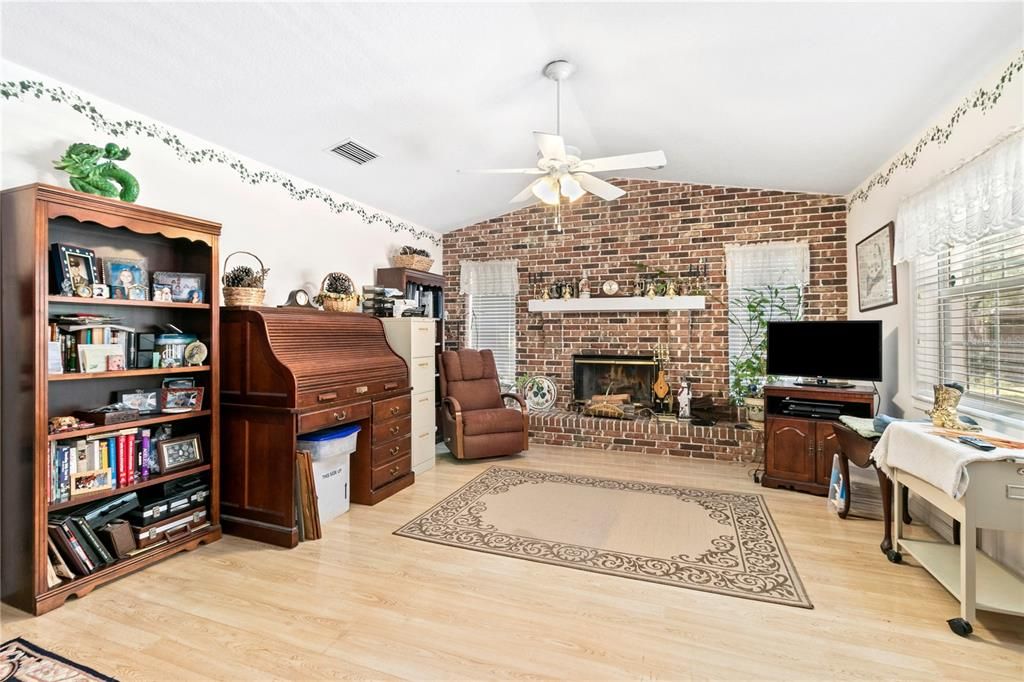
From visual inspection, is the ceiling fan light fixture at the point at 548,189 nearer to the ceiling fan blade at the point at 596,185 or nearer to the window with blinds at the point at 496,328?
the ceiling fan blade at the point at 596,185

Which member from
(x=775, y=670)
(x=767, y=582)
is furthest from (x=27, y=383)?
(x=767, y=582)

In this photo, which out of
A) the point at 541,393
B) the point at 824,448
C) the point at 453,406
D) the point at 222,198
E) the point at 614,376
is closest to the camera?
the point at 222,198

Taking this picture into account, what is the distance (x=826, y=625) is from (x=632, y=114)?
3317 millimetres

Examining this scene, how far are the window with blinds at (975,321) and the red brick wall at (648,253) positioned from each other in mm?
1652

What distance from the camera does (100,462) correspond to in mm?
2375

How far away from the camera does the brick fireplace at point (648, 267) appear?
472 centimetres

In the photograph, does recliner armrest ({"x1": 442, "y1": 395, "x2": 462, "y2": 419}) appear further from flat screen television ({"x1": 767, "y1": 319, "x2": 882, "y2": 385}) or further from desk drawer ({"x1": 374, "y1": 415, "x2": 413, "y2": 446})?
flat screen television ({"x1": 767, "y1": 319, "x2": 882, "y2": 385})

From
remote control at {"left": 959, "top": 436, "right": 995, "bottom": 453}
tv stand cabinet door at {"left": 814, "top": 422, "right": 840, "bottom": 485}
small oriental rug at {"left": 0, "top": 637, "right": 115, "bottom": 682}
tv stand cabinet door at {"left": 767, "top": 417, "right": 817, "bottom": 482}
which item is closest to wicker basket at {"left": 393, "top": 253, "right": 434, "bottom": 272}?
tv stand cabinet door at {"left": 767, "top": 417, "right": 817, "bottom": 482}

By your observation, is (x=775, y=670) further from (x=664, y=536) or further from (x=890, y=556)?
(x=890, y=556)

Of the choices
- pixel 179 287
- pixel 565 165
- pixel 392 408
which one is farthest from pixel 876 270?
pixel 179 287

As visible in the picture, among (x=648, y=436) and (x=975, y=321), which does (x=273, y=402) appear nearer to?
(x=648, y=436)

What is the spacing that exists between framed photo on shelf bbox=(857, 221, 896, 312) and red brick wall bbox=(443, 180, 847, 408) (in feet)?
1.94

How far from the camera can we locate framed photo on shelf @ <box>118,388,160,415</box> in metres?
2.60

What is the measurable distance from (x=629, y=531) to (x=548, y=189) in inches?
88.4
